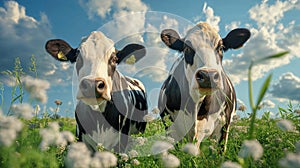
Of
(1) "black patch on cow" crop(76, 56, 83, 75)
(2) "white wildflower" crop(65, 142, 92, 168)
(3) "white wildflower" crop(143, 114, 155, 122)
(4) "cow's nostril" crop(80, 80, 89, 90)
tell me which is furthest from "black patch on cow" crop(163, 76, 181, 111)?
(2) "white wildflower" crop(65, 142, 92, 168)

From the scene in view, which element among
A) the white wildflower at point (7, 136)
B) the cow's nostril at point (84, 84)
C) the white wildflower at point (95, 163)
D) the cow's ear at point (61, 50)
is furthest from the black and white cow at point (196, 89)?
the white wildflower at point (7, 136)

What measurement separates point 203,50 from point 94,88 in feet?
5.61

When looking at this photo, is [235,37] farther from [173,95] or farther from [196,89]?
[196,89]

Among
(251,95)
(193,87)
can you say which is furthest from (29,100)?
(193,87)

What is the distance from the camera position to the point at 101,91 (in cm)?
415

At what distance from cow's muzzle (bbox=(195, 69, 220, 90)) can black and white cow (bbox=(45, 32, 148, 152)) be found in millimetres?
1186

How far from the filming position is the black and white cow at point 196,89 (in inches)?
188

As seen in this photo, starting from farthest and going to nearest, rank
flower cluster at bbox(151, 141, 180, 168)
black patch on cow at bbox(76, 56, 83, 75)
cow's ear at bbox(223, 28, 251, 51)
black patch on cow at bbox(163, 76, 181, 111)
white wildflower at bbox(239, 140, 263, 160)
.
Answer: cow's ear at bbox(223, 28, 251, 51) → black patch on cow at bbox(163, 76, 181, 111) → black patch on cow at bbox(76, 56, 83, 75) → flower cluster at bbox(151, 141, 180, 168) → white wildflower at bbox(239, 140, 263, 160)

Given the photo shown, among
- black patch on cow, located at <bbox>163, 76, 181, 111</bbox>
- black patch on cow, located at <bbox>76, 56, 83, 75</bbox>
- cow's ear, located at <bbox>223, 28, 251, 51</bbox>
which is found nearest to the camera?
black patch on cow, located at <bbox>76, 56, 83, 75</bbox>

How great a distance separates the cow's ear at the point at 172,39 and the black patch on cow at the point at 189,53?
11.5 inches

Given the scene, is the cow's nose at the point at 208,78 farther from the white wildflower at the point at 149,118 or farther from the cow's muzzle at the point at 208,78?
the white wildflower at the point at 149,118

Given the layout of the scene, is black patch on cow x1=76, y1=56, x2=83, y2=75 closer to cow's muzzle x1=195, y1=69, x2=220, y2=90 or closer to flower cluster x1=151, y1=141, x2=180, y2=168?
cow's muzzle x1=195, y1=69, x2=220, y2=90

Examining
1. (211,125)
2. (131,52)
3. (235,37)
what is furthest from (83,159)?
(235,37)

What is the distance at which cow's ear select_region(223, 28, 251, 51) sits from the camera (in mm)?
5578
